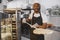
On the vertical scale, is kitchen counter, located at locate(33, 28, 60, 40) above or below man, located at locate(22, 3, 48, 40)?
below

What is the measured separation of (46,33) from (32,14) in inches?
6.0

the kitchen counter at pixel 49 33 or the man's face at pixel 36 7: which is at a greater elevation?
the man's face at pixel 36 7

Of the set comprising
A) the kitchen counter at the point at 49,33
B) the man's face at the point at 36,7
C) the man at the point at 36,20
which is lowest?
the kitchen counter at the point at 49,33

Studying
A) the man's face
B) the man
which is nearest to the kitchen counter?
the man

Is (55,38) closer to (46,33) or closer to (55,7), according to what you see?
(46,33)

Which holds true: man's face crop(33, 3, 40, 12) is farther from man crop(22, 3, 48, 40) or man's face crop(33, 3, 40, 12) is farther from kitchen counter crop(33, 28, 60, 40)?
kitchen counter crop(33, 28, 60, 40)

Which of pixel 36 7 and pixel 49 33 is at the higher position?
pixel 36 7

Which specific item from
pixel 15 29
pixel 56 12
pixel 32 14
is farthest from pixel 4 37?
pixel 56 12

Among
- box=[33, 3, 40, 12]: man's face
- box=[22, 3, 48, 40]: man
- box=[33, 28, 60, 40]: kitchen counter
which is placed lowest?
box=[33, 28, 60, 40]: kitchen counter

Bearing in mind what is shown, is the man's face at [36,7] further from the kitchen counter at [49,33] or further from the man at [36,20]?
the kitchen counter at [49,33]

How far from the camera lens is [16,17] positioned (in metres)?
0.91

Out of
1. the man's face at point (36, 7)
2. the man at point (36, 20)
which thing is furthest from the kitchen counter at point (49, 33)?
the man's face at point (36, 7)

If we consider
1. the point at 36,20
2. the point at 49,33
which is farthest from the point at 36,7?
the point at 49,33

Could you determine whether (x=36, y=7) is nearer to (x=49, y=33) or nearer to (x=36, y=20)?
(x=36, y=20)
